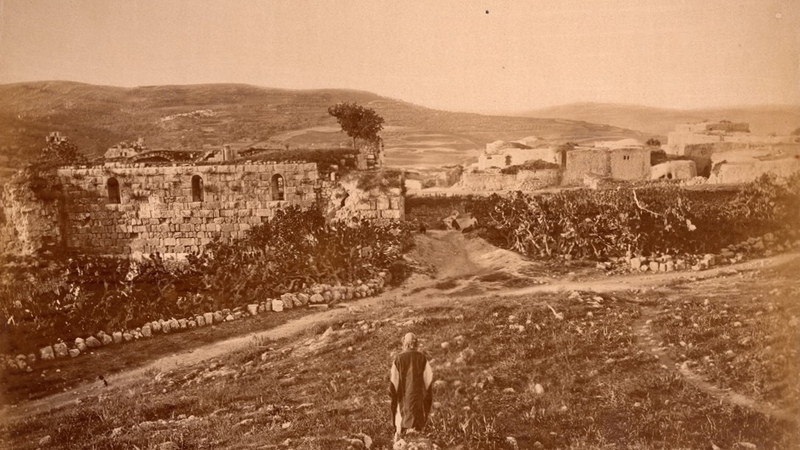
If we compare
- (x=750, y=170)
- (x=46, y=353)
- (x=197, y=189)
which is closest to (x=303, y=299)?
(x=197, y=189)

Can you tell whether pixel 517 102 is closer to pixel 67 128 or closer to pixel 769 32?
pixel 769 32

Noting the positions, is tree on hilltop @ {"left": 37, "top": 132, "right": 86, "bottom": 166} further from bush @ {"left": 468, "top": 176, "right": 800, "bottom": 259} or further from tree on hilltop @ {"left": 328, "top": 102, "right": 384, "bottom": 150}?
bush @ {"left": 468, "top": 176, "right": 800, "bottom": 259}

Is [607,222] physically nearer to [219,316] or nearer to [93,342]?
[219,316]

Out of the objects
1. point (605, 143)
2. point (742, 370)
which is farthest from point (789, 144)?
point (742, 370)

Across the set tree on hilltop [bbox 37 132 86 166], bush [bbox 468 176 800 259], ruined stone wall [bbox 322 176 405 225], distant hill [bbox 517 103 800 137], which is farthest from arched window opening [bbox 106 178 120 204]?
distant hill [bbox 517 103 800 137]

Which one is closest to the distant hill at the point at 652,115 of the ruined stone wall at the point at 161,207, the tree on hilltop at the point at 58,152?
the ruined stone wall at the point at 161,207

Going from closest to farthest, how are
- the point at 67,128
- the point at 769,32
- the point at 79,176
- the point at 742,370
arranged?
the point at 742,370 < the point at 769,32 < the point at 67,128 < the point at 79,176
